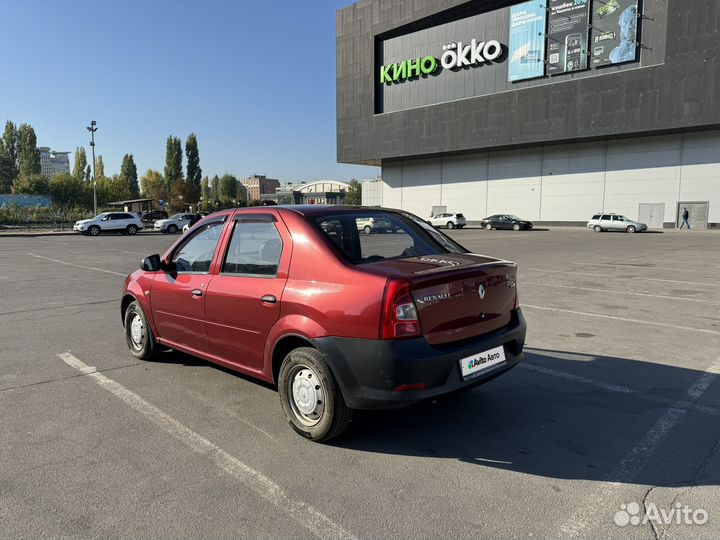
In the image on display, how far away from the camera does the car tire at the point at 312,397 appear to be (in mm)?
3258

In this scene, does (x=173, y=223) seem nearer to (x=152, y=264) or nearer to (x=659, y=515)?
(x=152, y=264)

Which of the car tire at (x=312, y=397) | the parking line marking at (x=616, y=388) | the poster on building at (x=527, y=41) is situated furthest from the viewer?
the poster on building at (x=527, y=41)

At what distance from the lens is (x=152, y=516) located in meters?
2.58

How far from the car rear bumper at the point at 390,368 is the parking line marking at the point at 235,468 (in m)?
0.70

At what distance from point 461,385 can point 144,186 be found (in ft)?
406

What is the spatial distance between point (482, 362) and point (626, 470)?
1052 mm

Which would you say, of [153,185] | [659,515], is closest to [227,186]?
[153,185]

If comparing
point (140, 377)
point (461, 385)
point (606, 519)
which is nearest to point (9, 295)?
point (140, 377)

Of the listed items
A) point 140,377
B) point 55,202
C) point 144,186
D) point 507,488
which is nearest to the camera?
point 507,488

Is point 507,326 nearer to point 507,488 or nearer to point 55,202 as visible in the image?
point 507,488

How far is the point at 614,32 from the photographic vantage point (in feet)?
→ 129

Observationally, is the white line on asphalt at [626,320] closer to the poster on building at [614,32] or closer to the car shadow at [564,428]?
the car shadow at [564,428]

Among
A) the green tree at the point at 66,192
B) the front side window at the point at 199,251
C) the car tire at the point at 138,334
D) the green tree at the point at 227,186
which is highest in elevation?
the green tree at the point at 227,186

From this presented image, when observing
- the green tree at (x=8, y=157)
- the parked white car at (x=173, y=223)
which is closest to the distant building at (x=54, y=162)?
the green tree at (x=8, y=157)
